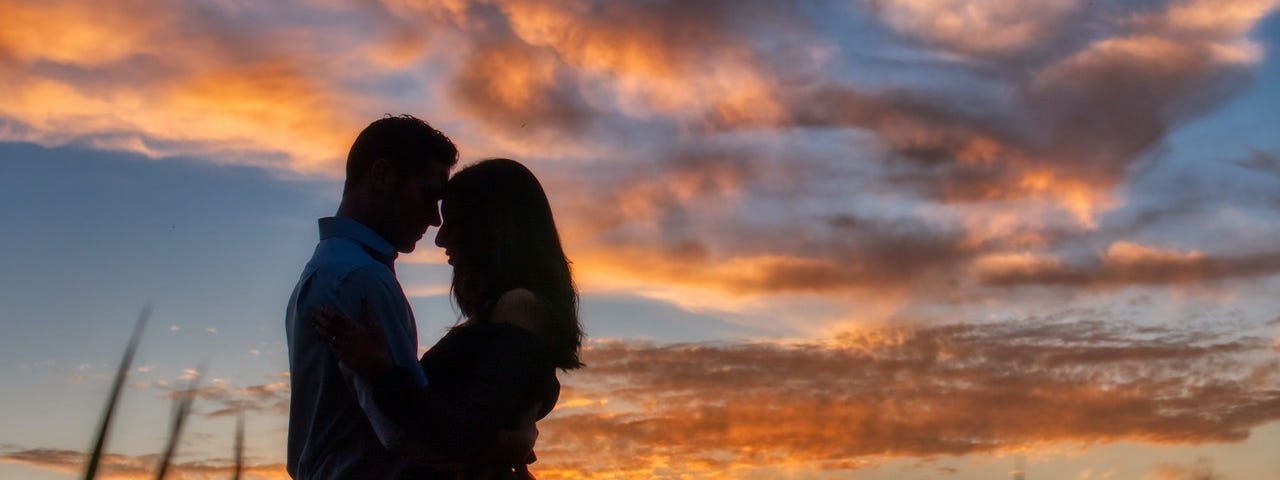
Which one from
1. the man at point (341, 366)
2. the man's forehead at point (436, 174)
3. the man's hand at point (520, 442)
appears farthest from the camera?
the man's forehead at point (436, 174)

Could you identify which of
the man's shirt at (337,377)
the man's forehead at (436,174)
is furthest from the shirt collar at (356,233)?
the man's forehead at (436,174)

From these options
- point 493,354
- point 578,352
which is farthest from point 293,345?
point 578,352

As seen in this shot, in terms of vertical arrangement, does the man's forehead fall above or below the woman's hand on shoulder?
above

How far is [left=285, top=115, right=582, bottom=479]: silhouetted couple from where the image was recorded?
4.09m

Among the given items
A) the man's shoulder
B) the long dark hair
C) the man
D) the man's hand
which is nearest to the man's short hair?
the long dark hair

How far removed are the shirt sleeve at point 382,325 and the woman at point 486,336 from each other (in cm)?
5

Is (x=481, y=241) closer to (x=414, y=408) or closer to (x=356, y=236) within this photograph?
(x=356, y=236)

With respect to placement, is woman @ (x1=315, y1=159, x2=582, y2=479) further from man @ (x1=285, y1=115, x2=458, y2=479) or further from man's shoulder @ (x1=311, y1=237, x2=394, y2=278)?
man's shoulder @ (x1=311, y1=237, x2=394, y2=278)

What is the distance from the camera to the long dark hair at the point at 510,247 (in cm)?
461

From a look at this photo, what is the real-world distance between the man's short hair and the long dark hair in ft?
0.57

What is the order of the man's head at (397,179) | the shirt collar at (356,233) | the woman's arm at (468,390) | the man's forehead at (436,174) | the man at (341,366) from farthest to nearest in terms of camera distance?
the man's forehead at (436,174) → the man's head at (397,179) → the shirt collar at (356,233) → the man at (341,366) → the woman's arm at (468,390)

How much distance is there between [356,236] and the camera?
4.60m

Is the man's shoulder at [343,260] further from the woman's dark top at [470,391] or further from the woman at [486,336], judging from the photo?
the woman's dark top at [470,391]

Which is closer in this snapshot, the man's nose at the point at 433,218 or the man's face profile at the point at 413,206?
the man's face profile at the point at 413,206
